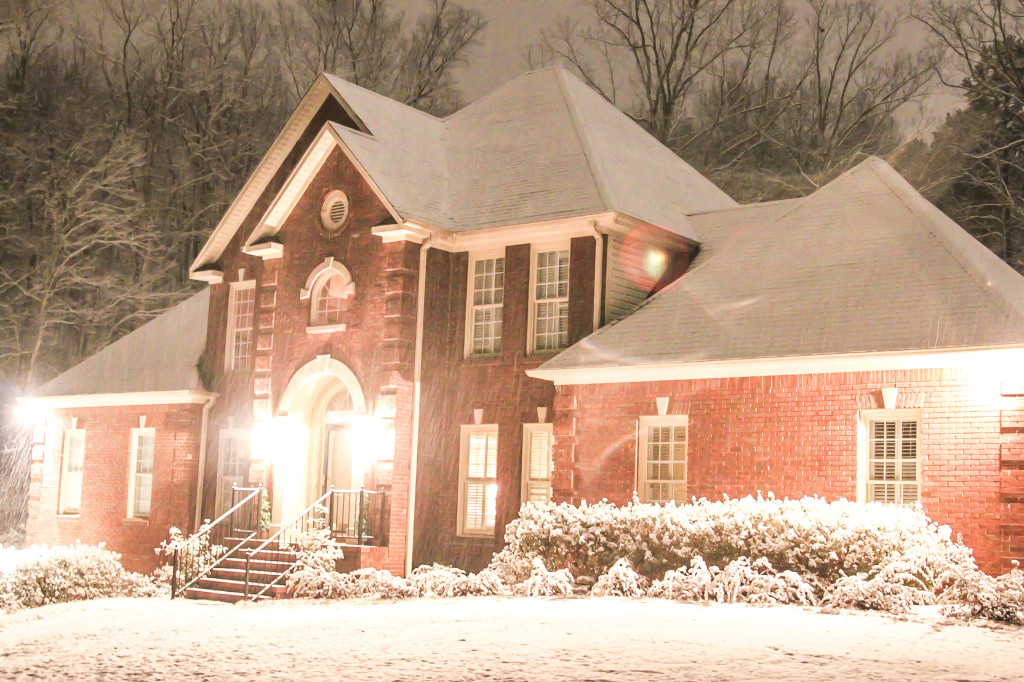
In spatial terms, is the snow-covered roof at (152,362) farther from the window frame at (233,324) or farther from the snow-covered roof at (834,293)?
the snow-covered roof at (834,293)

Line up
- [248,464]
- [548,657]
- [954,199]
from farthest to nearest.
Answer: [954,199]
[248,464]
[548,657]

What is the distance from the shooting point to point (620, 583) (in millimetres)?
17453

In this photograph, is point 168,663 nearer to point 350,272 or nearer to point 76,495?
point 350,272

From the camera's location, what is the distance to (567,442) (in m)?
21.0

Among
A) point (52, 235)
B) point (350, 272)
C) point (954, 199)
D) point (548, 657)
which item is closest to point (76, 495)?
point (350, 272)

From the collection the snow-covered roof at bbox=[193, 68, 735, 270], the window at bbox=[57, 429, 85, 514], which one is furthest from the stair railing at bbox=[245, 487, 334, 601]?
the window at bbox=[57, 429, 85, 514]

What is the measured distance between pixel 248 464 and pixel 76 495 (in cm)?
627

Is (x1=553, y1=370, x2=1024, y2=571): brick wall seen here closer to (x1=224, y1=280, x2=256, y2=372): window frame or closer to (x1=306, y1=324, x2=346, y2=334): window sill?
(x1=306, y1=324, x2=346, y2=334): window sill

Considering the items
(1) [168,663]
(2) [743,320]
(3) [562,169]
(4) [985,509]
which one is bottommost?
(1) [168,663]

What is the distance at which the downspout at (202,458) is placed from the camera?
27.4 metres

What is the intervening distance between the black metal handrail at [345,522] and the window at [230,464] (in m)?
3.62

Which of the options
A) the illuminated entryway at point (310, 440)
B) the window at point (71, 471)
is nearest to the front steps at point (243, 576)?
the illuminated entryway at point (310, 440)

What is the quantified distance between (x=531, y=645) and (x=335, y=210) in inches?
524

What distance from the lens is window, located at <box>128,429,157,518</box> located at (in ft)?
94.0
